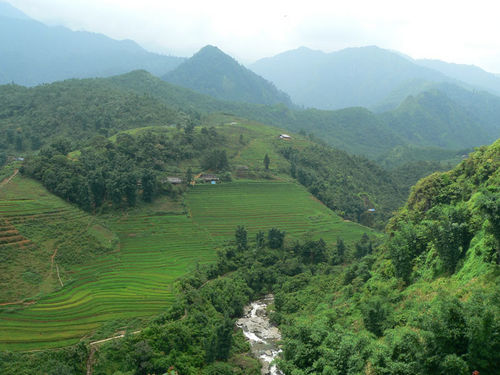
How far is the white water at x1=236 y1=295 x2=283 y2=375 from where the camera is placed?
3508cm

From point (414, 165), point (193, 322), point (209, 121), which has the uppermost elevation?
point (209, 121)

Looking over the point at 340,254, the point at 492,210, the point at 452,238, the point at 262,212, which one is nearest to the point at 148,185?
the point at 262,212

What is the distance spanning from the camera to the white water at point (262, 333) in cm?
3508

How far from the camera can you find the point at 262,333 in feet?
133

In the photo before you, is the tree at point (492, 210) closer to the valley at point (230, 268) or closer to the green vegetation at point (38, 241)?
the valley at point (230, 268)

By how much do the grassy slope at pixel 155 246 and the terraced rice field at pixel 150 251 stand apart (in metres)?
0.08

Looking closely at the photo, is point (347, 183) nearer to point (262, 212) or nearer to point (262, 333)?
point (262, 212)

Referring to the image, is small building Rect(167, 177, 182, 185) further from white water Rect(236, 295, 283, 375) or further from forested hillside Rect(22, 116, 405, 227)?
white water Rect(236, 295, 283, 375)

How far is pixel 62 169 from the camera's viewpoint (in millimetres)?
57125

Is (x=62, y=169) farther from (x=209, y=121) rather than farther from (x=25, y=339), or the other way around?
(x=209, y=121)

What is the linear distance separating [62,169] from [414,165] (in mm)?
128274

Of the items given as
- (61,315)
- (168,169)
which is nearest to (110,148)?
(168,169)

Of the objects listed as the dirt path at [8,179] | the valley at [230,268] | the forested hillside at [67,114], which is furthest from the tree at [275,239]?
the forested hillside at [67,114]

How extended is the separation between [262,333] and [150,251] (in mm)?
21008
